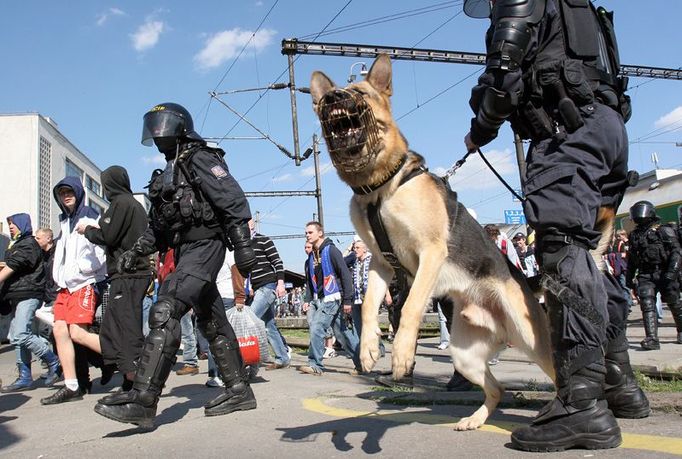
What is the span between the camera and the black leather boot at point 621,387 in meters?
3.31

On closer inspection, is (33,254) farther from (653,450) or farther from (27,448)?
(653,450)

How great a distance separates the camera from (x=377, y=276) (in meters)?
3.35

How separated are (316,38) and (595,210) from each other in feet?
52.8

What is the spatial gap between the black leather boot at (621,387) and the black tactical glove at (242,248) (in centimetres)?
254

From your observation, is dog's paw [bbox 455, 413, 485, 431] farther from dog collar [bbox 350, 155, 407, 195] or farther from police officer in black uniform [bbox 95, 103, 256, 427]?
police officer in black uniform [bbox 95, 103, 256, 427]

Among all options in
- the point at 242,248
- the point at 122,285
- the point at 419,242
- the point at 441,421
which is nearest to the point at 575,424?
the point at 441,421

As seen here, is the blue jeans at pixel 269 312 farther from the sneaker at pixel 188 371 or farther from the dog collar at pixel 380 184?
the dog collar at pixel 380 184

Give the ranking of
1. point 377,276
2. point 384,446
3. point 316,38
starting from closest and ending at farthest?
point 384,446 < point 377,276 < point 316,38

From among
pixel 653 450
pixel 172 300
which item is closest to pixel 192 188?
pixel 172 300

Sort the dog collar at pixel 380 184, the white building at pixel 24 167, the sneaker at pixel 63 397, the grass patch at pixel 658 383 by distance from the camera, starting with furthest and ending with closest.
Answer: the white building at pixel 24 167 < the sneaker at pixel 63 397 < the grass patch at pixel 658 383 < the dog collar at pixel 380 184

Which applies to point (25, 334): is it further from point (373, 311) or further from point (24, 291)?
point (373, 311)

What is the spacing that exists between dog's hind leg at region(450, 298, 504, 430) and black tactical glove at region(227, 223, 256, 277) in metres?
1.66

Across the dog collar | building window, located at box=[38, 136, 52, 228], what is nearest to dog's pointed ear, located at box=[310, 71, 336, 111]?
the dog collar

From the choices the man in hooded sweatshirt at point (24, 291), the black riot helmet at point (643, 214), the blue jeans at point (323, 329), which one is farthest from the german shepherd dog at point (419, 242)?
the black riot helmet at point (643, 214)
